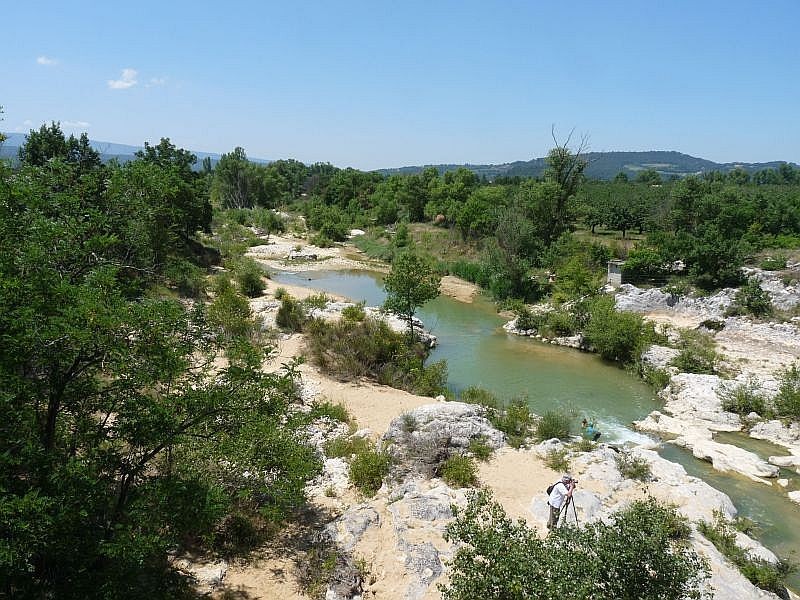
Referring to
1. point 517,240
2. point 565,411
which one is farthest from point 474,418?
point 517,240

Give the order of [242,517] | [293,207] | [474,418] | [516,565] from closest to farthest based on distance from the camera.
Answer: [516,565], [242,517], [474,418], [293,207]

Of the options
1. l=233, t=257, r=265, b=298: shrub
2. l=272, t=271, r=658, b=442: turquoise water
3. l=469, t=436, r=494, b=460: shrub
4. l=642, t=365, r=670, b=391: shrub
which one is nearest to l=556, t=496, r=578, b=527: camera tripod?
l=469, t=436, r=494, b=460: shrub

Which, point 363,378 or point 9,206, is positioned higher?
point 9,206

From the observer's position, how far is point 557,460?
13.5m

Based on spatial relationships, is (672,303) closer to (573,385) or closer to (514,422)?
(573,385)

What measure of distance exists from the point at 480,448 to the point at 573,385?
31.8ft

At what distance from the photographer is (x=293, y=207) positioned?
85000 millimetres

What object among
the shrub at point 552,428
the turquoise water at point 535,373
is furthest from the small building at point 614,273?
the shrub at point 552,428

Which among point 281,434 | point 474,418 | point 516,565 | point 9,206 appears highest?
point 9,206

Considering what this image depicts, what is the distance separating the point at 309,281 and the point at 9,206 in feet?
118

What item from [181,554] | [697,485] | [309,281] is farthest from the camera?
[309,281]

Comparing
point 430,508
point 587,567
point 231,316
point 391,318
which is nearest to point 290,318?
point 231,316

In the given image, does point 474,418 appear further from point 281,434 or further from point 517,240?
point 517,240

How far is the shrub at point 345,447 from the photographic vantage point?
13.7 metres
